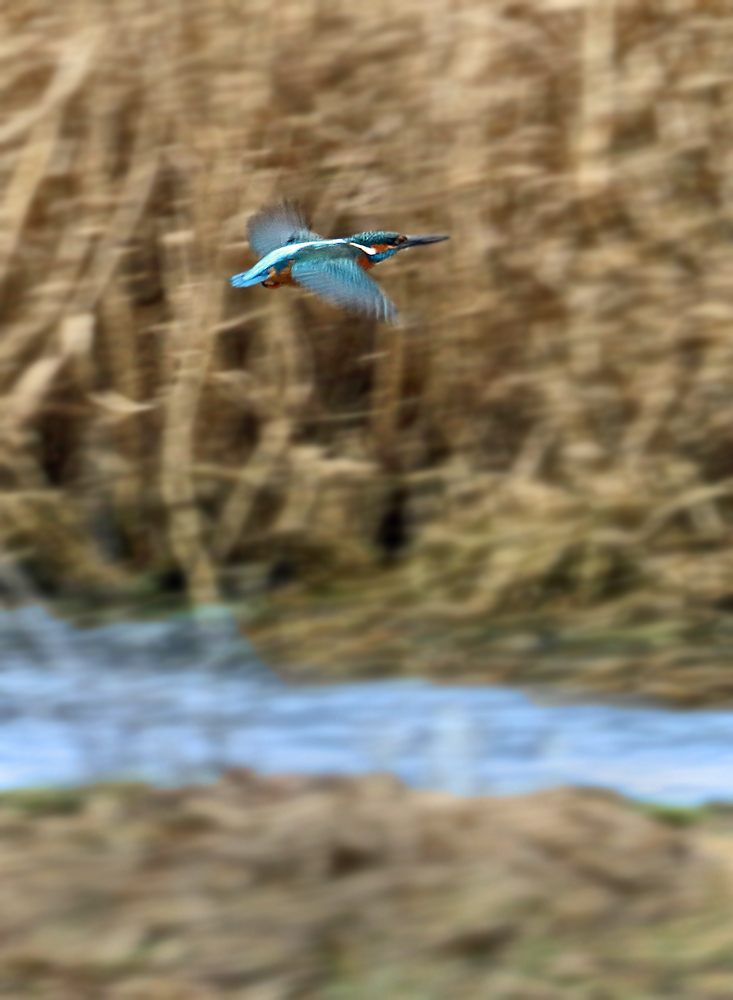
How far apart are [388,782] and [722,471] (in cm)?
94

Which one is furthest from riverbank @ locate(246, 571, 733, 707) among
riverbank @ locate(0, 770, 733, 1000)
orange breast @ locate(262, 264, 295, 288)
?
orange breast @ locate(262, 264, 295, 288)

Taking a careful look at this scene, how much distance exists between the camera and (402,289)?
9.55ft

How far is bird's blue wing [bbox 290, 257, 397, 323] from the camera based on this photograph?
117 cm

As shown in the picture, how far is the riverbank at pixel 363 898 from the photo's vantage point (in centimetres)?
199

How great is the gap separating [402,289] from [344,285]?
1.73 meters

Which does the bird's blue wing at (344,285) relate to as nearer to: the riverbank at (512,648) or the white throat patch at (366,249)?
the white throat patch at (366,249)

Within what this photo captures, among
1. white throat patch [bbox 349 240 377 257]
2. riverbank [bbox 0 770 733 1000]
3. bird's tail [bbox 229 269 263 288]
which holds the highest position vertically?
white throat patch [bbox 349 240 377 257]

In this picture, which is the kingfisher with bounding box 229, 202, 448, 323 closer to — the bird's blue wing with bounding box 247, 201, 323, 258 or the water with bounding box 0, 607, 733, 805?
the bird's blue wing with bounding box 247, 201, 323, 258

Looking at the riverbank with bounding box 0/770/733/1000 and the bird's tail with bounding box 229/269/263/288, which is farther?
the riverbank with bounding box 0/770/733/1000

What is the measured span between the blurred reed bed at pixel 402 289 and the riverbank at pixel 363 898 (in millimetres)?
747

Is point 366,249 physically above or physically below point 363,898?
above

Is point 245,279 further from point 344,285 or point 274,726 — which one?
point 274,726

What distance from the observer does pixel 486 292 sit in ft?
9.61

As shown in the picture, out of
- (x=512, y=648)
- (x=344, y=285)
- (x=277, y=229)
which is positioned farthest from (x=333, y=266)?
(x=512, y=648)
